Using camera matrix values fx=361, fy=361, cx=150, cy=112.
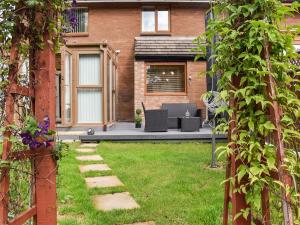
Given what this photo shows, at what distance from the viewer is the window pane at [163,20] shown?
17141 millimetres

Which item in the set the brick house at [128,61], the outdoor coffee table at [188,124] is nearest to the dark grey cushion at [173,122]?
the outdoor coffee table at [188,124]

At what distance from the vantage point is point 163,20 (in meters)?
17.2

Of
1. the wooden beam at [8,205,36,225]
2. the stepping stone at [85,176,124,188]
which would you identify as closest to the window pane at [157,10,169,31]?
the stepping stone at [85,176,124,188]

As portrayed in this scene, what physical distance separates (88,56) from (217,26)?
33.9 ft

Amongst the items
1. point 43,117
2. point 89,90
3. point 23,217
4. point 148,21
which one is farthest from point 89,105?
point 23,217

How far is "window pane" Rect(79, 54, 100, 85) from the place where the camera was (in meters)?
12.2

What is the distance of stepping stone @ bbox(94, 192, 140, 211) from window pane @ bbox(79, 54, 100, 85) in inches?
319

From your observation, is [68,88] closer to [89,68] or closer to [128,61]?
[89,68]

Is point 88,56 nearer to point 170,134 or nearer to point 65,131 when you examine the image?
point 65,131

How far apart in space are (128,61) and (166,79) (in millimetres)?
2278

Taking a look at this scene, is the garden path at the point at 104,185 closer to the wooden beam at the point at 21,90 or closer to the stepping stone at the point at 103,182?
the stepping stone at the point at 103,182

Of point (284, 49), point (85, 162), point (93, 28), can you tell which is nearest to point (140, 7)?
point (93, 28)

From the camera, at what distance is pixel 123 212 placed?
12.7ft

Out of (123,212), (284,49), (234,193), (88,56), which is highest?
(88,56)
